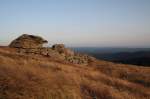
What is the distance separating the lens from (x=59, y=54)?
4431 centimetres

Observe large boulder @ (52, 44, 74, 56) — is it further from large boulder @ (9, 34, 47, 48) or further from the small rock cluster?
large boulder @ (9, 34, 47, 48)

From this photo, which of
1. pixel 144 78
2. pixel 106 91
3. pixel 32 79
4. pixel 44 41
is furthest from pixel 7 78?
pixel 44 41

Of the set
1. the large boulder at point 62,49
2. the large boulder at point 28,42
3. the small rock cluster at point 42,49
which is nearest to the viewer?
the small rock cluster at point 42,49

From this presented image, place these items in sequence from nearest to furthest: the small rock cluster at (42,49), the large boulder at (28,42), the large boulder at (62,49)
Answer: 1. the small rock cluster at (42,49)
2. the large boulder at (28,42)
3. the large boulder at (62,49)

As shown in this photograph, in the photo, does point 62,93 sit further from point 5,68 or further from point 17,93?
point 5,68

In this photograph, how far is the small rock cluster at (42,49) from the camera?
1674 inches

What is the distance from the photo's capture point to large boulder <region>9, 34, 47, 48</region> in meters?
45.8

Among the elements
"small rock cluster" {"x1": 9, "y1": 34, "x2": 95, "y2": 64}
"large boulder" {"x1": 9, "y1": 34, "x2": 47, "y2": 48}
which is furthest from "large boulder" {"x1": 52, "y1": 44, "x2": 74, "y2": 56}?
"large boulder" {"x1": 9, "y1": 34, "x2": 47, "y2": 48}

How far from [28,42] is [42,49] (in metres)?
4.35

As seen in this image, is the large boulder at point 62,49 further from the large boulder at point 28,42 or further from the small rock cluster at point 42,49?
the large boulder at point 28,42

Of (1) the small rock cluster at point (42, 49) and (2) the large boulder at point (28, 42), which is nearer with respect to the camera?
(1) the small rock cluster at point (42, 49)

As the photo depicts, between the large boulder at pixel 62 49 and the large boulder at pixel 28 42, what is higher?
the large boulder at pixel 28 42

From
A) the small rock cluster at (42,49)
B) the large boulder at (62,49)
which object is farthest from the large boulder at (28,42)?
the large boulder at (62,49)

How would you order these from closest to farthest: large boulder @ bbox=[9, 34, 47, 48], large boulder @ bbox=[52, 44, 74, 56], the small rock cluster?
the small rock cluster, large boulder @ bbox=[9, 34, 47, 48], large boulder @ bbox=[52, 44, 74, 56]
